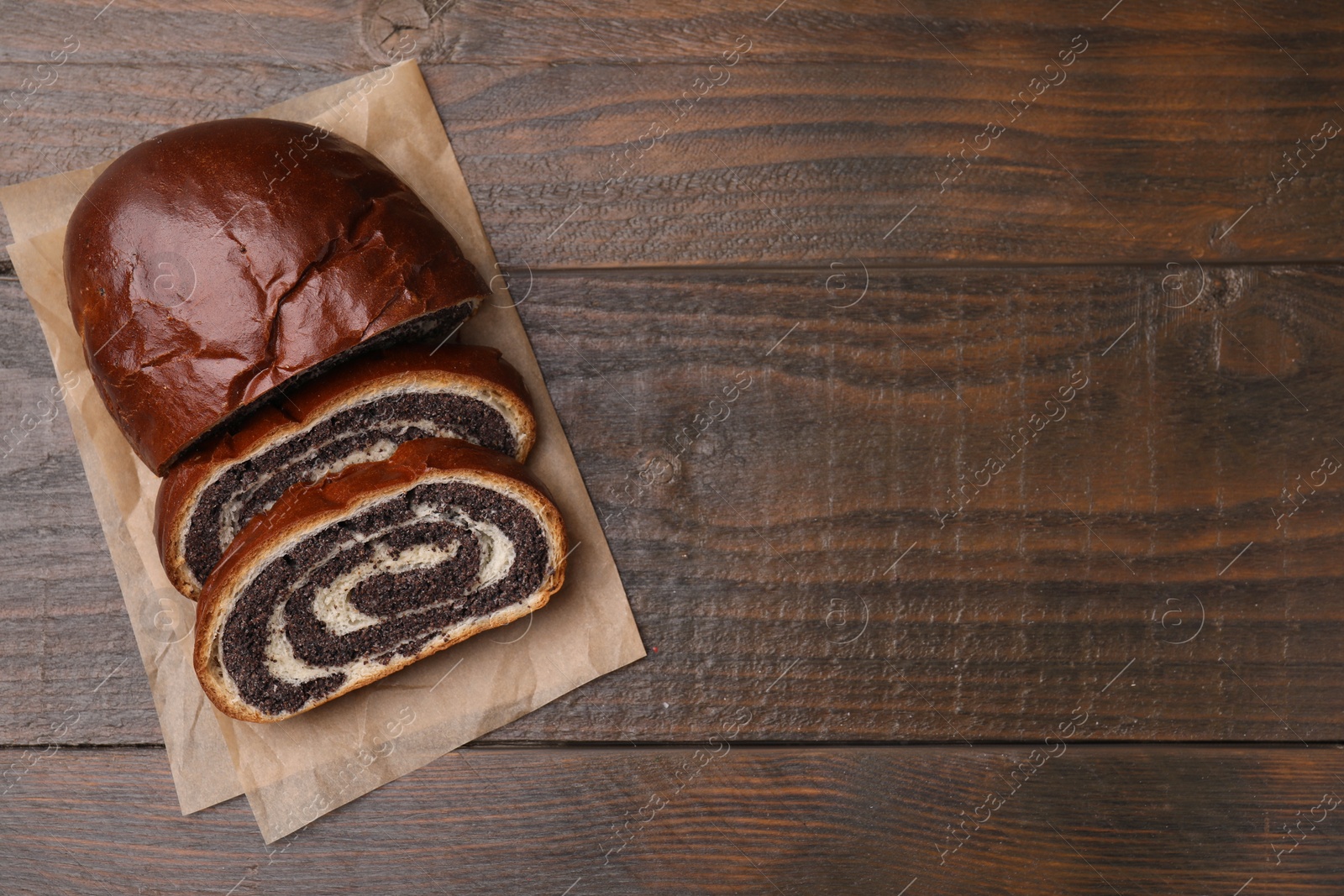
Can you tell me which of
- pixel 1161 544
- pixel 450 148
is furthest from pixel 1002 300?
pixel 450 148

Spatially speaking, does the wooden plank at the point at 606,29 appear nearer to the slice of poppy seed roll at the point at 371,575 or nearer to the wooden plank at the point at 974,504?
the wooden plank at the point at 974,504

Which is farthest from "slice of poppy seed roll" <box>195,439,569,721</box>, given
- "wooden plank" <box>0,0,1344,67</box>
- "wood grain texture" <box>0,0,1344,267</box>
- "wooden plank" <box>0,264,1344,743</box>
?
"wooden plank" <box>0,0,1344,67</box>

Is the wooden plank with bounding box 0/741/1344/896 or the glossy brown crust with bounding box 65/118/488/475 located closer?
the glossy brown crust with bounding box 65/118/488/475

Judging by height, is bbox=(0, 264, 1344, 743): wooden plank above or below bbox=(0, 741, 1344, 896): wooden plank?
above

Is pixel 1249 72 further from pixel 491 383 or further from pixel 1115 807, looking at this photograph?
pixel 491 383

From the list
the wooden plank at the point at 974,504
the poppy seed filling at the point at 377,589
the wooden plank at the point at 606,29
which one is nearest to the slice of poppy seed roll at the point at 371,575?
the poppy seed filling at the point at 377,589

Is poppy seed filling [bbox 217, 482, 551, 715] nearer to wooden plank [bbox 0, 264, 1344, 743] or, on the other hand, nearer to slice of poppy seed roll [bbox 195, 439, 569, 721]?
slice of poppy seed roll [bbox 195, 439, 569, 721]
